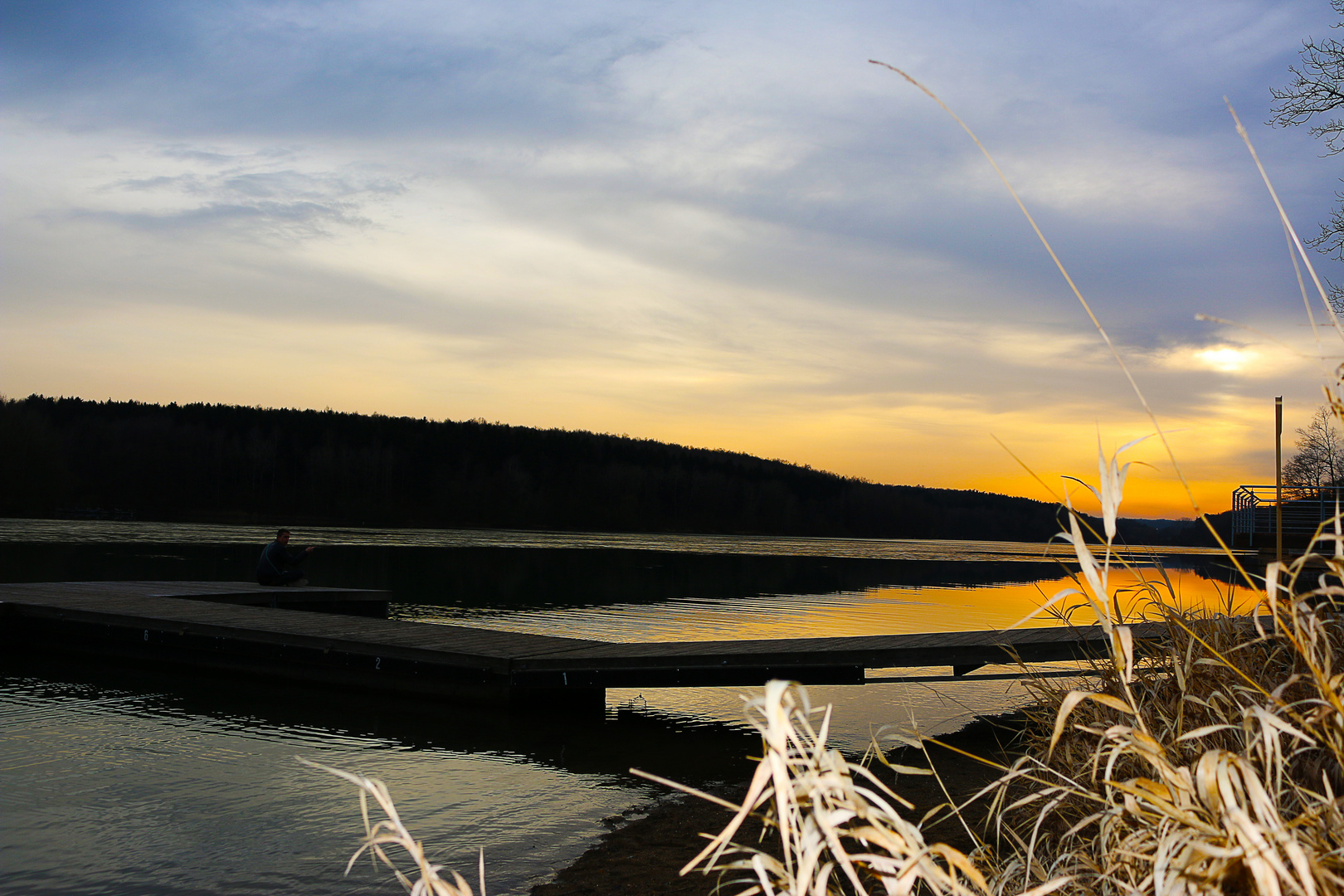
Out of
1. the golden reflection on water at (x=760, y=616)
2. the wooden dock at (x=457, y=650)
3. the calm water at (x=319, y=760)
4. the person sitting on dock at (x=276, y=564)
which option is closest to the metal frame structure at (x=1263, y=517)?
the golden reflection on water at (x=760, y=616)

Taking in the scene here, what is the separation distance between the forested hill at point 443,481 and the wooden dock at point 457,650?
5726cm

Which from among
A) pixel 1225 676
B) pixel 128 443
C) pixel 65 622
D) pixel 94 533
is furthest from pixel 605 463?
pixel 1225 676

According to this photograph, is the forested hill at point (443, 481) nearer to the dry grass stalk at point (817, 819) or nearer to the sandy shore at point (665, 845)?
the sandy shore at point (665, 845)

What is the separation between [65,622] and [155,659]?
4.67 feet

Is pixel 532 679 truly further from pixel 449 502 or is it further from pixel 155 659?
pixel 449 502

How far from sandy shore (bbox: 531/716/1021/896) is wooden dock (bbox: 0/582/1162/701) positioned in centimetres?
127

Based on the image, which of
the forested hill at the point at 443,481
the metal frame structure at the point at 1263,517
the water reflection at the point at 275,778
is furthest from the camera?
the forested hill at the point at 443,481

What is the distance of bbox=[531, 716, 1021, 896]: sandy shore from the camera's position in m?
4.61

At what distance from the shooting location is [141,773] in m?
6.34

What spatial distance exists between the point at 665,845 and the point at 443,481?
94.3 meters

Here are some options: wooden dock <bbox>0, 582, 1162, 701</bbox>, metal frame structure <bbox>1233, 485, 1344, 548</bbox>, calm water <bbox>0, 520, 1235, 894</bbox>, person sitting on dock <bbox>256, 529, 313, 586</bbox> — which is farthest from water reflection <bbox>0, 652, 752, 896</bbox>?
metal frame structure <bbox>1233, 485, 1344, 548</bbox>

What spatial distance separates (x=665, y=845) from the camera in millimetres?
5273

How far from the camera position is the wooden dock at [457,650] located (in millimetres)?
8531

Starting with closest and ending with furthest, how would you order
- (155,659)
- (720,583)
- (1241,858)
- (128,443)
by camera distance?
(1241,858) < (155,659) < (720,583) < (128,443)
